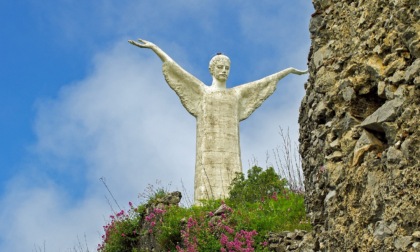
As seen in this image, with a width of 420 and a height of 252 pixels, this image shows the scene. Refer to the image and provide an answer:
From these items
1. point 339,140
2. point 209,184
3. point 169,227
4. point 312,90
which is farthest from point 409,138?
point 209,184

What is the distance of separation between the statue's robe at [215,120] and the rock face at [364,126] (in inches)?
363

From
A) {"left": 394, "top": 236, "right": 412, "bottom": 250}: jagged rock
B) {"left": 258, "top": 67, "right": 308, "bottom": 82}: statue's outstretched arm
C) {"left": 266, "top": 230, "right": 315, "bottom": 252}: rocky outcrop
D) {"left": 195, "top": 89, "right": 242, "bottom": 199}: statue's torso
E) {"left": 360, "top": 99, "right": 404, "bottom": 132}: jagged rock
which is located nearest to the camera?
{"left": 394, "top": 236, "right": 412, "bottom": 250}: jagged rock

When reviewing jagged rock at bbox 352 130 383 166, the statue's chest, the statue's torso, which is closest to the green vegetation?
the statue's torso

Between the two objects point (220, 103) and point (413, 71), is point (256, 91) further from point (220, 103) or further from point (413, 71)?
point (413, 71)

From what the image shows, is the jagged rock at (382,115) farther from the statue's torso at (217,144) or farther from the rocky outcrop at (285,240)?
the statue's torso at (217,144)

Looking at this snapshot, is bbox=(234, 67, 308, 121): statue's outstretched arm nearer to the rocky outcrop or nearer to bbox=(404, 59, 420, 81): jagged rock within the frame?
the rocky outcrop

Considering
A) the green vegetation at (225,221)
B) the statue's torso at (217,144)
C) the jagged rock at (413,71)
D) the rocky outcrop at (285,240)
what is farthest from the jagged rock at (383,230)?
the statue's torso at (217,144)

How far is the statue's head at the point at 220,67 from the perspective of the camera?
51.7 ft

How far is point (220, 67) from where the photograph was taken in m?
15.8

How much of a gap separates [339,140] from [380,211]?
2.32 feet

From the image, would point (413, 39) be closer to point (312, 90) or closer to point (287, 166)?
point (312, 90)

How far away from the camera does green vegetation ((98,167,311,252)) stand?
1058 cm

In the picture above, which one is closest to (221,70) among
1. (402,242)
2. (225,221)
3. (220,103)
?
(220,103)

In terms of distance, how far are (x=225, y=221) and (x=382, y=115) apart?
690 centimetres
